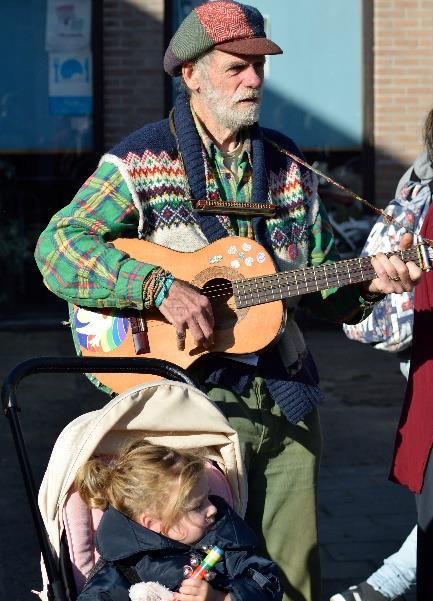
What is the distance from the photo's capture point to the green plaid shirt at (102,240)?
3730mm

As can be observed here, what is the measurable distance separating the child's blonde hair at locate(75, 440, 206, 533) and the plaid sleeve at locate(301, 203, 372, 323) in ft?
2.77

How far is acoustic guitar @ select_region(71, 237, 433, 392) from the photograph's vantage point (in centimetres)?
382

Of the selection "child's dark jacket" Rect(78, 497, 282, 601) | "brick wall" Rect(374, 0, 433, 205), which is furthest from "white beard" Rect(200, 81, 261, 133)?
"brick wall" Rect(374, 0, 433, 205)

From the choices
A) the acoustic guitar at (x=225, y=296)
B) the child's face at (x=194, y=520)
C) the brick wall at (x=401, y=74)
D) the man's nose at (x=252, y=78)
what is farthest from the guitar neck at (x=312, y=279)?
the brick wall at (x=401, y=74)

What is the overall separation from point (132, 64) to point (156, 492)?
763cm

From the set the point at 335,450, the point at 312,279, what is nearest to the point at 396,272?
the point at 312,279

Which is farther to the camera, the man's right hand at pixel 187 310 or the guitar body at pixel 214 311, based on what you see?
the guitar body at pixel 214 311

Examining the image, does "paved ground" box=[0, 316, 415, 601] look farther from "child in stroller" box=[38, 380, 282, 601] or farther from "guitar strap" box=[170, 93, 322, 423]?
"child in stroller" box=[38, 380, 282, 601]

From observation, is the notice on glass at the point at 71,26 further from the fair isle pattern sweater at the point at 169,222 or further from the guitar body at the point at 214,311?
the guitar body at the point at 214,311

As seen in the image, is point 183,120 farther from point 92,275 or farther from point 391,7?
point 391,7

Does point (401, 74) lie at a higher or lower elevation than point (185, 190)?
higher

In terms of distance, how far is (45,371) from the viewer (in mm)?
3531

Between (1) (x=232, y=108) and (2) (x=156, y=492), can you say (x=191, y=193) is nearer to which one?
(1) (x=232, y=108)

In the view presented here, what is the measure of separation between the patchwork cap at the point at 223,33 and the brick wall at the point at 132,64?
22.0 ft
